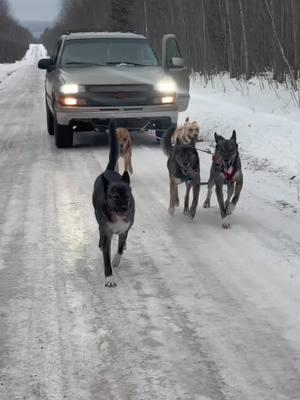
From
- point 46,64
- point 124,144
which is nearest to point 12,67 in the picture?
point 46,64

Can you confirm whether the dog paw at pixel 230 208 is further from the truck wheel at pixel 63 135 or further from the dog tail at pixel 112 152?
the truck wheel at pixel 63 135

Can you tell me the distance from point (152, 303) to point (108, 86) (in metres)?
7.07

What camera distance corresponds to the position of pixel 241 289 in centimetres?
440

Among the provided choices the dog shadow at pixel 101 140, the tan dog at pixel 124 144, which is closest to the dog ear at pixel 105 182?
the tan dog at pixel 124 144

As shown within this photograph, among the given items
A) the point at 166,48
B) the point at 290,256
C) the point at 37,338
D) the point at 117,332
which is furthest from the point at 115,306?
the point at 166,48

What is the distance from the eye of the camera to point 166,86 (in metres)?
10.9

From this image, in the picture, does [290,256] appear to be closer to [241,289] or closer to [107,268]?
[241,289]

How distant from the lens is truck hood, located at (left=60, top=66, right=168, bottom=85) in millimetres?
10578

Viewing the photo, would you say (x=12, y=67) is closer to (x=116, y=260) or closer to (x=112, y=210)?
(x=116, y=260)

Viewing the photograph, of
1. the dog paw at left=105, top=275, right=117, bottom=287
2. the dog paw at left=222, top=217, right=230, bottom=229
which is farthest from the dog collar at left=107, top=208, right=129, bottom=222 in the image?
the dog paw at left=222, top=217, right=230, bottom=229

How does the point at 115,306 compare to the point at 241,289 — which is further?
the point at 241,289

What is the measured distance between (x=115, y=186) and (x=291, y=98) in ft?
44.2

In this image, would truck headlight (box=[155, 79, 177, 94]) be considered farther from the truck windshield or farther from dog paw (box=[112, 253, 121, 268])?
dog paw (box=[112, 253, 121, 268])

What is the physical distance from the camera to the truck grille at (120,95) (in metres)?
10.6
